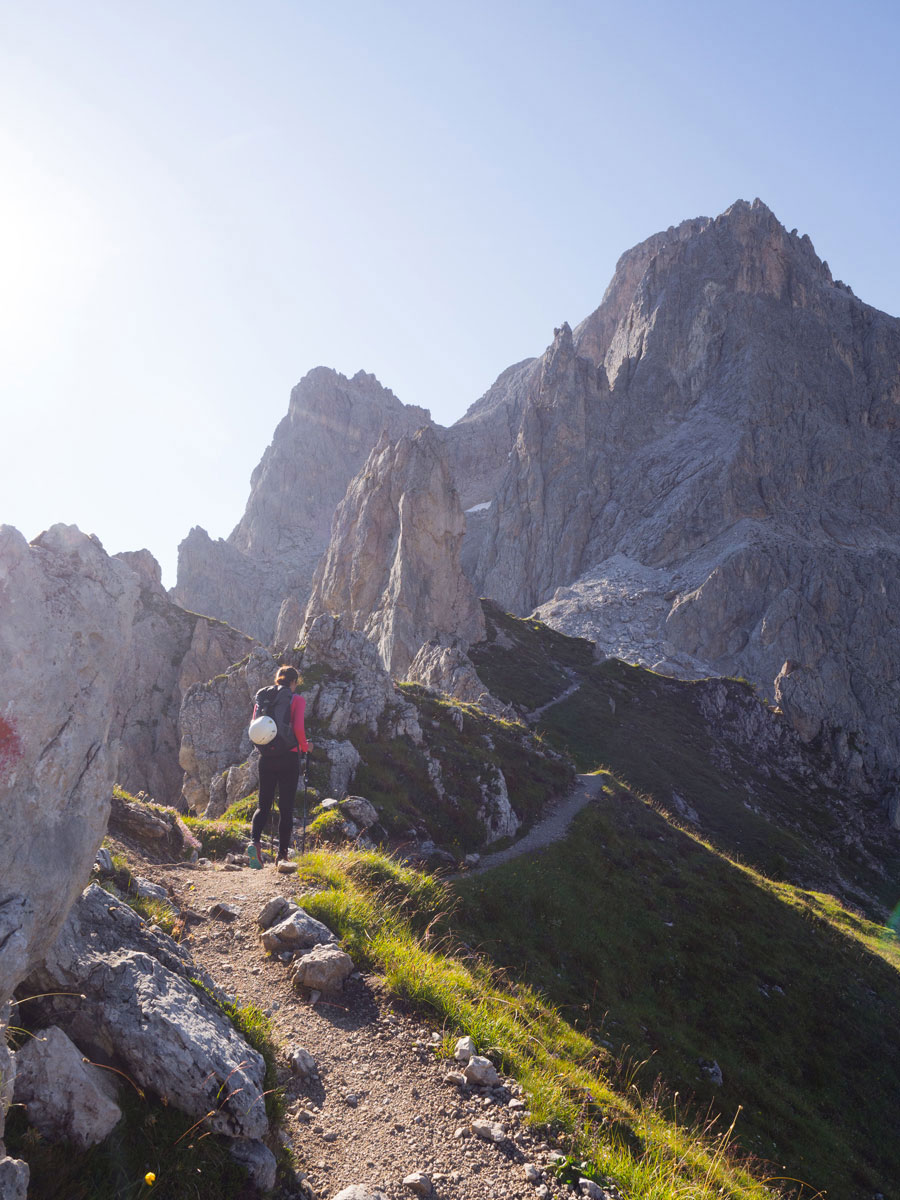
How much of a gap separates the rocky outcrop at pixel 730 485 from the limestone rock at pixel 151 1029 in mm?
85768

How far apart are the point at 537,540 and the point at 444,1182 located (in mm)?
147765

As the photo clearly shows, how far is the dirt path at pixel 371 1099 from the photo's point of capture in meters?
5.31

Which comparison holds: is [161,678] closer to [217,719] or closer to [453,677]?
[217,719]

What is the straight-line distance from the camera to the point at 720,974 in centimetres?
2056

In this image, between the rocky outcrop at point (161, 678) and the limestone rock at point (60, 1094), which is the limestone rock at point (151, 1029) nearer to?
the limestone rock at point (60, 1094)

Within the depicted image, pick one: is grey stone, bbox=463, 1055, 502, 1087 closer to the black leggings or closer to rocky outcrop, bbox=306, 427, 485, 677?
the black leggings

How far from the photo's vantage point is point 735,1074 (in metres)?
16.5

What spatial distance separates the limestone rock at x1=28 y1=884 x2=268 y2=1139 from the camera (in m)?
4.96

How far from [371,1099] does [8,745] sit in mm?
4702

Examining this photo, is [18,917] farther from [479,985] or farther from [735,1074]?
[735,1074]

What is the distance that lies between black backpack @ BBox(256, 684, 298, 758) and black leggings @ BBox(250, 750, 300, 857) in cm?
16

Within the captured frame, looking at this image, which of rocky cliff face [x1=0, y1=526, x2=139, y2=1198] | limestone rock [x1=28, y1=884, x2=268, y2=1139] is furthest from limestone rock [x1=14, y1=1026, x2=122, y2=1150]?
rocky cliff face [x1=0, y1=526, x2=139, y2=1198]

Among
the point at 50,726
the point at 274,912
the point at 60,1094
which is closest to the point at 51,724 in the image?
the point at 50,726

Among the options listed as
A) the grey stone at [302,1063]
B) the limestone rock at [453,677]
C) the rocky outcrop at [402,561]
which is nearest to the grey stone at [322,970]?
the grey stone at [302,1063]
